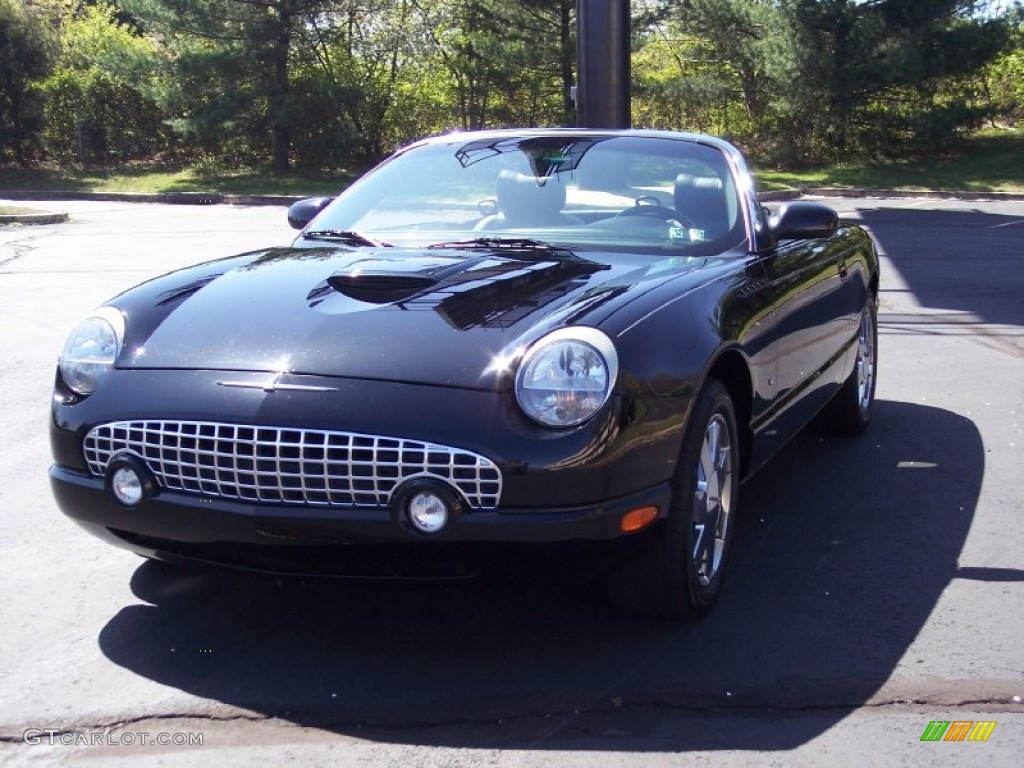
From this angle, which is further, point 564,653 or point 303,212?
point 303,212

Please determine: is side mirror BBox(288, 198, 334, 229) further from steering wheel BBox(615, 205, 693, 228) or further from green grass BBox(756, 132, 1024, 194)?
green grass BBox(756, 132, 1024, 194)

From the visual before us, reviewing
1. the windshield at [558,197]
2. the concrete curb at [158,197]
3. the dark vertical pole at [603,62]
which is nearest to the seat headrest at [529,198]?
the windshield at [558,197]

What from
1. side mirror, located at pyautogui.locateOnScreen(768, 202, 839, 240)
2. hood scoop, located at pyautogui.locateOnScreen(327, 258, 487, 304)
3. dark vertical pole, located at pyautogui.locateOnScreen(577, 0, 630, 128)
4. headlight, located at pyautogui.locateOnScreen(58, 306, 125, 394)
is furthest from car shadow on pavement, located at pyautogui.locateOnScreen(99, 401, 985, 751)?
dark vertical pole, located at pyautogui.locateOnScreen(577, 0, 630, 128)

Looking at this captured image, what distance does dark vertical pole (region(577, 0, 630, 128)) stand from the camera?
13.1 meters

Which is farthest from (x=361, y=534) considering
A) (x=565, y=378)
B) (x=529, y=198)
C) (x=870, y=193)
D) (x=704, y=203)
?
(x=870, y=193)

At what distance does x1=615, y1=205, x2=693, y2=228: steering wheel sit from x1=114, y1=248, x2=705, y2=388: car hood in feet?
1.43

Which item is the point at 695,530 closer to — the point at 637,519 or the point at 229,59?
the point at 637,519

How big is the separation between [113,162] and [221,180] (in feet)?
18.4

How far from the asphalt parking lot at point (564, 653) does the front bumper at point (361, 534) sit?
0.18 meters

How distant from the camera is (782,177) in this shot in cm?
2716

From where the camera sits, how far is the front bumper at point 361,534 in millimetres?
3303

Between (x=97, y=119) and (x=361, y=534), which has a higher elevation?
(x=97, y=119)

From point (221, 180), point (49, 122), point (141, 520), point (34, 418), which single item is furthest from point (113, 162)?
point (141, 520)

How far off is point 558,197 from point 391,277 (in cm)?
114
